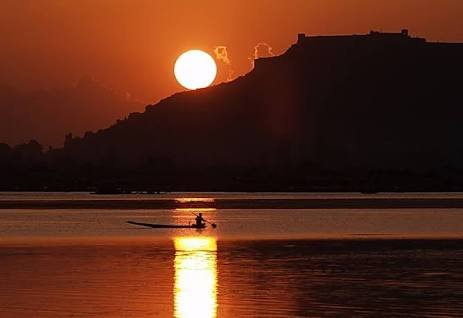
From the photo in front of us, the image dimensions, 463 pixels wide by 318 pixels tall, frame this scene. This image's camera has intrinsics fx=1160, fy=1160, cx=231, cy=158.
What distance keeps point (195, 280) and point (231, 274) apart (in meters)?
3.41

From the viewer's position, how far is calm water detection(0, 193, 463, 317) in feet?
137

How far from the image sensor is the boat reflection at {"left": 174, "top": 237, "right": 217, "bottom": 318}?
135 feet

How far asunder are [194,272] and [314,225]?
58.5 meters

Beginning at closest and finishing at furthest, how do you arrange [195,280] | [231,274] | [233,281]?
1. [233,281]
2. [195,280]
3. [231,274]

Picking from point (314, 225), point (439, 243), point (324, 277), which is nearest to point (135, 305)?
point (324, 277)

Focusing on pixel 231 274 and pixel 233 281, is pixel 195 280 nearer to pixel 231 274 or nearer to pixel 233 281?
A: pixel 233 281

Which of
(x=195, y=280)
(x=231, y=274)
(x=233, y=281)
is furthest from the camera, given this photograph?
(x=231, y=274)

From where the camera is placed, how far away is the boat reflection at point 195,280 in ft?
135

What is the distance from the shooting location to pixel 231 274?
2167 inches

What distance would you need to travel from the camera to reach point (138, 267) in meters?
59.1

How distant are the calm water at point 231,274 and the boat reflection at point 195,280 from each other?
0.05m

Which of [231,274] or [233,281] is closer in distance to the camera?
[233,281]

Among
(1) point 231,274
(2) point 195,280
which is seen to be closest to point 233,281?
(2) point 195,280

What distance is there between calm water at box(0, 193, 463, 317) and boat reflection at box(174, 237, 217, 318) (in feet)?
0.17
